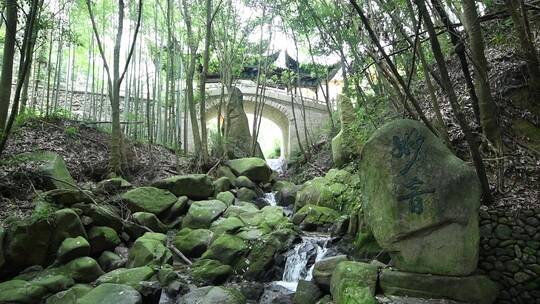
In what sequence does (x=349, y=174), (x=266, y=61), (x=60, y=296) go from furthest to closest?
1. (x=266, y=61)
2. (x=349, y=174)
3. (x=60, y=296)

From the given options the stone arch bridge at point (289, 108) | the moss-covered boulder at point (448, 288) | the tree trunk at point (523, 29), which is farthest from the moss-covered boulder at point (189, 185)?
the stone arch bridge at point (289, 108)

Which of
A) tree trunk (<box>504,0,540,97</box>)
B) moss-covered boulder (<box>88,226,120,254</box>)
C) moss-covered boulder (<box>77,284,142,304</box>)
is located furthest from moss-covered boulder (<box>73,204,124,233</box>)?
tree trunk (<box>504,0,540,97</box>)

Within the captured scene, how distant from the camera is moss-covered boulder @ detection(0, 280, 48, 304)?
4241mm

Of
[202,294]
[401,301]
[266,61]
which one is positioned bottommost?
[202,294]

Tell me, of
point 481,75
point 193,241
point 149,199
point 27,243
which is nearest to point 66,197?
point 27,243

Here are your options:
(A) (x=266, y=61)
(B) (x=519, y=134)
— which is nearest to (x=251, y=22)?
(A) (x=266, y=61)

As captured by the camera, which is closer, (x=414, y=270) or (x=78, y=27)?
(x=414, y=270)

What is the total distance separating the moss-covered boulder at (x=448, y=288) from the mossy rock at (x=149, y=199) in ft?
15.8

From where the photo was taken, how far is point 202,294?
15.4 feet

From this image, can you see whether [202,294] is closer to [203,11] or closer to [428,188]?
[428,188]

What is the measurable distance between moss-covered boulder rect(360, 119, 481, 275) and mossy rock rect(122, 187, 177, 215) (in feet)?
14.6

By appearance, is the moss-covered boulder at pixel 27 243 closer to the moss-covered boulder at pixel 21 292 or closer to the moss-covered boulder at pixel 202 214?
the moss-covered boulder at pixel 21 292

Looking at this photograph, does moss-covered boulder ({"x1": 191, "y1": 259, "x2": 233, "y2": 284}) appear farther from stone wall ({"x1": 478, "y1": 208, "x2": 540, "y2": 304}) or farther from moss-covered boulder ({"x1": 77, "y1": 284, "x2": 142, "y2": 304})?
stone wall ({"x1": 478, "y1": 208, "x2": 540, "y2": 304})

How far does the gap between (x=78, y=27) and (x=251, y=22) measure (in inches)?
216
